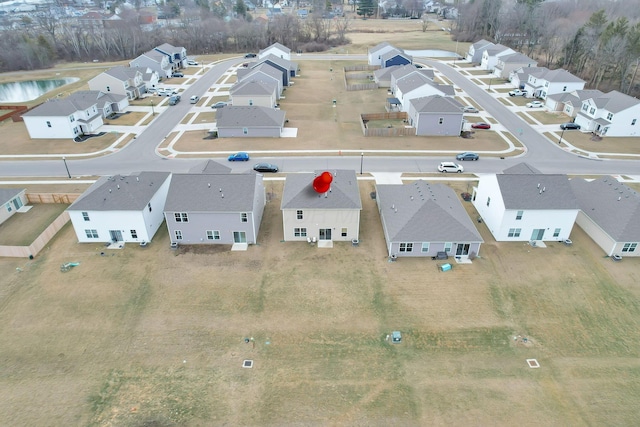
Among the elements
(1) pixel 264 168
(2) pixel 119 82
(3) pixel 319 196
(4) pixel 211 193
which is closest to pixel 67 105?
(2) pixel 119 82

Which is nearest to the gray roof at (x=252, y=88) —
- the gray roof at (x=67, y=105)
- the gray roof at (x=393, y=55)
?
the gray roof at (x=67, y=105)

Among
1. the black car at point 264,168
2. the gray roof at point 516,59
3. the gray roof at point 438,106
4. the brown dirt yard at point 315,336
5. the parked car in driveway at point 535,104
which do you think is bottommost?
the brown dirt yard at point 315,336

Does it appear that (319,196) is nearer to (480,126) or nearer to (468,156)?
(468,156)

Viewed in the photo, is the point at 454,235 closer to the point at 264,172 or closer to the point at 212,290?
the point at 212,290

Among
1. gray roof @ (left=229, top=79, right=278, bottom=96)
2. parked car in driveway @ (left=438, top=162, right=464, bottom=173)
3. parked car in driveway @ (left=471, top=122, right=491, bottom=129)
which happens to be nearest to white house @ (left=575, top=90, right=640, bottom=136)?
A: parked car in driveway @ (left=471, top=122, right=491, bottom=129)

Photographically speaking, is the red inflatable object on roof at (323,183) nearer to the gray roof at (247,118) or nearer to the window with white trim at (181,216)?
the window with white trim at (181,216)

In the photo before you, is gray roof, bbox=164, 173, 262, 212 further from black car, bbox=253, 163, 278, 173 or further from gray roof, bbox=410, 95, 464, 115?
gray roof, bbox=410, 95, 464, 115
